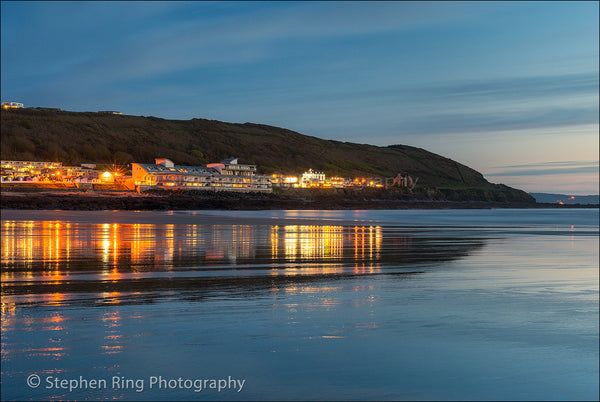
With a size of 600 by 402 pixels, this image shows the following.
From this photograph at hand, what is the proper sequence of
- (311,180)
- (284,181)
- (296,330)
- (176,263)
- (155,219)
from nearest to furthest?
(296,330)
(176,263)
(155,219)
(284,181)
(311,180)

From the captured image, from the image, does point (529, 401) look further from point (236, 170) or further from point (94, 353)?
point (236, 170)

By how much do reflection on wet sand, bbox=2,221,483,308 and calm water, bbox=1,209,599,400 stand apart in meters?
0.09

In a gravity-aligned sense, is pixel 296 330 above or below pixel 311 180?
below

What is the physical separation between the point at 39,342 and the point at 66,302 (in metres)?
2.90

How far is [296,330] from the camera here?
27.4 feet

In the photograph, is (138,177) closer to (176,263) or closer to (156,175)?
(156,175)

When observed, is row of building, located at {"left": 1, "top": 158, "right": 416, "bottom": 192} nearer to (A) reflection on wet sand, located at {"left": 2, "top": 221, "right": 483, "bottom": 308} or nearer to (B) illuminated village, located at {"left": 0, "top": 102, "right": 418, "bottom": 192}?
(B) illuminated village, located at {"left": 0, "top": 102, "right": 418, "bottom": 192}

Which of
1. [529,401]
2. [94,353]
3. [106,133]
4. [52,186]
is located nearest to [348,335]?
[529,401]

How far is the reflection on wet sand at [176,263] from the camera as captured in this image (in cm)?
1157

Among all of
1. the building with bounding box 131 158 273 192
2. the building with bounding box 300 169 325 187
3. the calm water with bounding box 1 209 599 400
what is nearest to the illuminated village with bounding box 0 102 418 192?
the building with bounding box 131 158 273 192

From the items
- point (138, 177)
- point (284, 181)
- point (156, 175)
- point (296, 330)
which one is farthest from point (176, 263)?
point (284, 181)

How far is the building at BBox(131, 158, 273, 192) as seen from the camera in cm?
11606

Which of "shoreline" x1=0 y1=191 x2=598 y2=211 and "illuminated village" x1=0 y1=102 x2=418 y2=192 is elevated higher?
"illuminated village" x1=0 y1=102 x2=418 y2=192

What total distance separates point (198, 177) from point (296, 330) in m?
122
